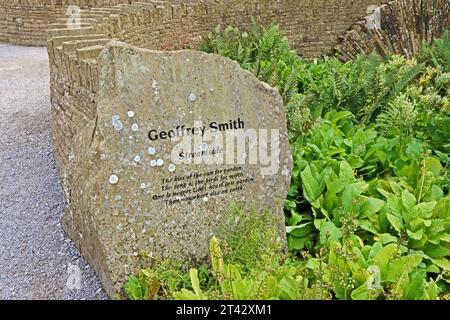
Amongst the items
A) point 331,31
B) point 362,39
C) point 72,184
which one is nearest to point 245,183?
point 72,184

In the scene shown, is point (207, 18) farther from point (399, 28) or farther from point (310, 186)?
point (310, 186)

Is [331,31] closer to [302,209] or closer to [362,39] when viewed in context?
[362,39]

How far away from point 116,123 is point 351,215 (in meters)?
1.58

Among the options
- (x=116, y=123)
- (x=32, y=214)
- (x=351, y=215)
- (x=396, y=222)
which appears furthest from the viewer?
(x=32, y=214)

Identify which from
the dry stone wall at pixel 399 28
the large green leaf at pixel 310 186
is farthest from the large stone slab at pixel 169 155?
the dry stone wall at pixel 399 28

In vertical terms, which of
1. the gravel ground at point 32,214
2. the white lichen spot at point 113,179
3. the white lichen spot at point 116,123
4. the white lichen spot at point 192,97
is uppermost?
the white lichen spot at point 192,97

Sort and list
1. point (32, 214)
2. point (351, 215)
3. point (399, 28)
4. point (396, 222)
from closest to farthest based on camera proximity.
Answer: point (351, 215) < point (396, 222) < point (32, 214) < point (399, 28)

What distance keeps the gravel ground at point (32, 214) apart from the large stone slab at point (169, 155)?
0.24m

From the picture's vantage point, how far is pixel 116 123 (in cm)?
310

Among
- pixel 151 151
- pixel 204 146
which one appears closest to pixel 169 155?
pixel 151 151

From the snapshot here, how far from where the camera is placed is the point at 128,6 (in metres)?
7.67

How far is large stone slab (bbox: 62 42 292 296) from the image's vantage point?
10.2ft

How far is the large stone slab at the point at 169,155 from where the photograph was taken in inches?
123

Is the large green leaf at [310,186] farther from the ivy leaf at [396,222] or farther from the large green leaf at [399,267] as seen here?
the large green leaf at [399,267]
